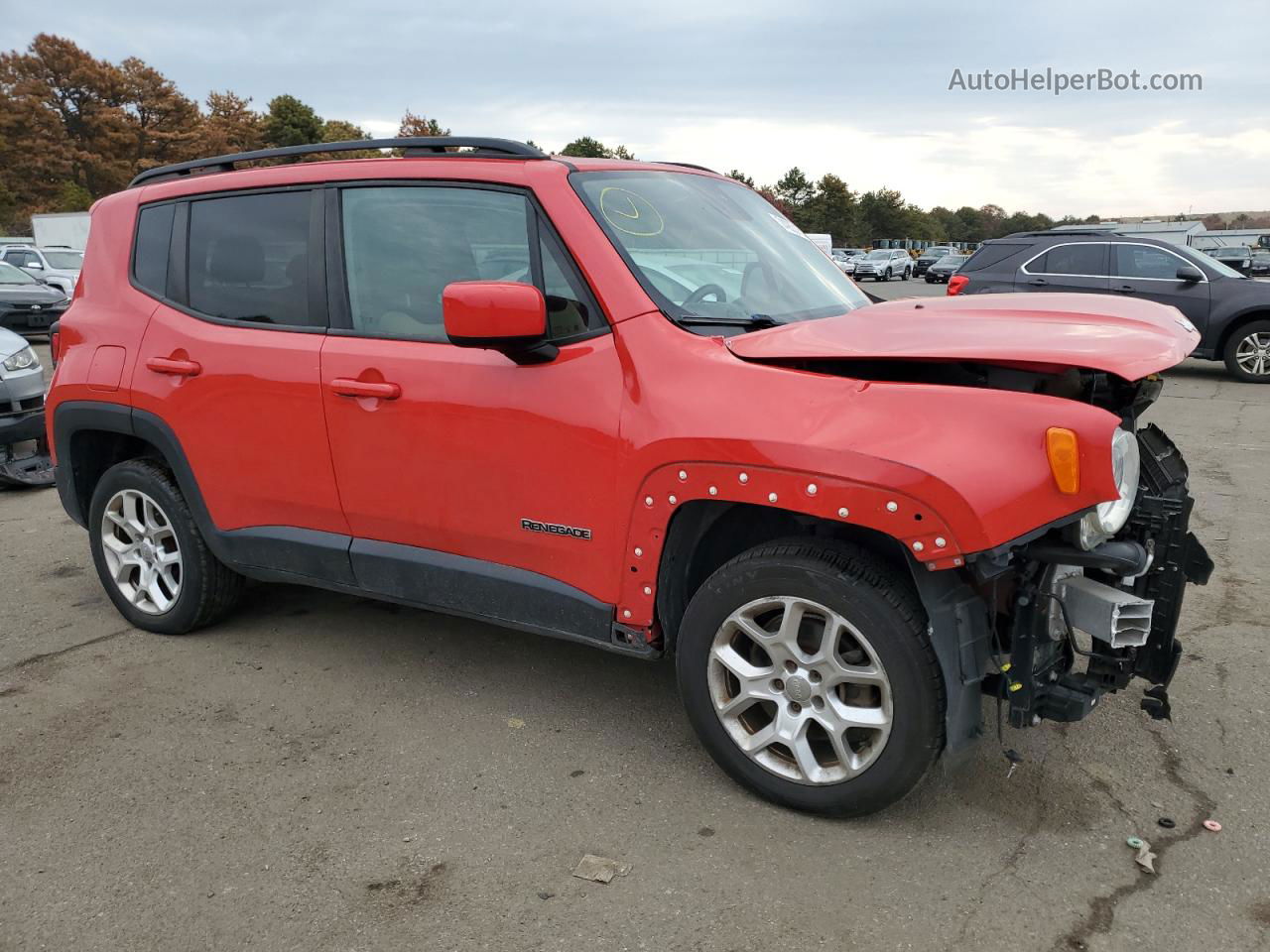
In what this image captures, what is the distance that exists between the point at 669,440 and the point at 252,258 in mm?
2023

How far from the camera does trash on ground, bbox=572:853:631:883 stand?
8.64ft

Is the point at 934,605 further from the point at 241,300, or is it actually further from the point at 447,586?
the point at 241,300

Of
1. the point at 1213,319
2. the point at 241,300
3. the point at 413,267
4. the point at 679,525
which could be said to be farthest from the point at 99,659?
the point at 1213,319

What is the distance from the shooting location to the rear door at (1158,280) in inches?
472

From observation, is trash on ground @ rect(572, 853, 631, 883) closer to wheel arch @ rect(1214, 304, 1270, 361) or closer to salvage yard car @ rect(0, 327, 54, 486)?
salvage yard car @ rect(0, 327, 54, 486)

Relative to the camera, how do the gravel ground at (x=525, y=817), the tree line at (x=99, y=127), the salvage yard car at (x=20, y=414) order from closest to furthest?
the gravel ground at (x=525, y=817) → the salvage yard car at (x=20, y=414) → the tree line at (x=99, y=127)

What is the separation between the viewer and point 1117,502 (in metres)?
2.55

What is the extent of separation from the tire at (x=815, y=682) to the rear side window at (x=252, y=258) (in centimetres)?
191

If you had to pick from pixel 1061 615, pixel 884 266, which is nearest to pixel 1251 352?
pixel 1061 615

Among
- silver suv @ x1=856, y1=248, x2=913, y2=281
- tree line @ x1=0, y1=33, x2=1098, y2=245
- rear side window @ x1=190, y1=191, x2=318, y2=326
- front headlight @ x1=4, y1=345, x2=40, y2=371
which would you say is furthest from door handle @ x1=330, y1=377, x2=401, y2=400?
tree line @ x1=0, y1=33, x2=1098, y2=245

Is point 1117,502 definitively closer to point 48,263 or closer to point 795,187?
point 48,263

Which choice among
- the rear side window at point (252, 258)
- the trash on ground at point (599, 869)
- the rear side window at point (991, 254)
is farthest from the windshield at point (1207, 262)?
the trash on ground at point (599, 869)

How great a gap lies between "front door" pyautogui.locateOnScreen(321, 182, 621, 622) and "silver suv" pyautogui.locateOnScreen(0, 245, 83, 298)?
61.4ft

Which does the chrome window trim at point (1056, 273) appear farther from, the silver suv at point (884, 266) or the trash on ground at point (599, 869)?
the silver suv at point (884, 266)
